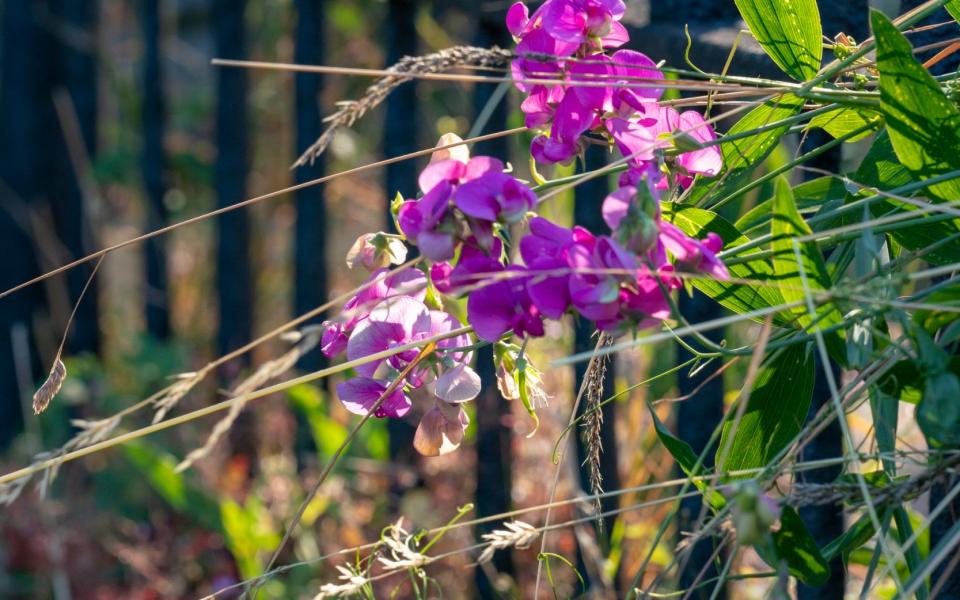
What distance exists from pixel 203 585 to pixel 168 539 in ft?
0.36

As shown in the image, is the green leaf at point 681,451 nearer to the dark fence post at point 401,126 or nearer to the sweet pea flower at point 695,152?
the sweet pea flower at point 695,152

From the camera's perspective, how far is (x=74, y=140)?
277 cm

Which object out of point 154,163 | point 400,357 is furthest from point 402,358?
point 154,163

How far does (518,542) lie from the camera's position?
594 mm

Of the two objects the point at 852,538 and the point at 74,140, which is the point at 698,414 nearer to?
the point at 852,538

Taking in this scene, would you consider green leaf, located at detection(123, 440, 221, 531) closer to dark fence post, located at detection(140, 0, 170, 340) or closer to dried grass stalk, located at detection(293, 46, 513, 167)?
dark fence post, located at detection(140, 0, 170, 340)

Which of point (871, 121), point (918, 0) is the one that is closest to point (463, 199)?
point (871, 121)

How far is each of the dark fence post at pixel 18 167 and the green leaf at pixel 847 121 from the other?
244 cm

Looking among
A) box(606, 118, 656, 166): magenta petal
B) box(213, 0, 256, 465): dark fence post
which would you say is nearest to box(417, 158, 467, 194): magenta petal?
box(606, 118, 656, 166): magenta petal

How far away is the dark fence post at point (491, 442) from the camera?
146 cm

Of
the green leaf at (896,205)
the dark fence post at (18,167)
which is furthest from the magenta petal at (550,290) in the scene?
the dark fence post at (18,167)

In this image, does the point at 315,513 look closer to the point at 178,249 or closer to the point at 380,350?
the point at 380,350

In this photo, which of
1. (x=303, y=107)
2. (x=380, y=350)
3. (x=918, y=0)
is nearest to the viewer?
(x=380, y=350)

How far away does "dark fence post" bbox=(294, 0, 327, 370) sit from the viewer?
2023 mm
